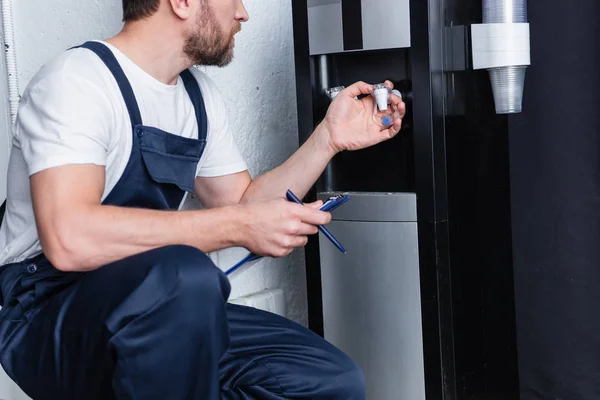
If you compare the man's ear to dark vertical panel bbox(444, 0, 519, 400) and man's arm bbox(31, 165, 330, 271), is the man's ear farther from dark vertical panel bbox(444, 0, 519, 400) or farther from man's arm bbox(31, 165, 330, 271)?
dark vertical panel bbox(444, 0, 519, 400)

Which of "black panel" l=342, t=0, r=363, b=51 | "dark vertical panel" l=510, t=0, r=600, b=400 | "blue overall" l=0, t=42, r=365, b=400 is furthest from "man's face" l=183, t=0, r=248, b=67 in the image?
"dark vertical panel" l=510, t=0, r=600, b=400

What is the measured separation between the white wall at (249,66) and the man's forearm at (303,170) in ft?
0.98

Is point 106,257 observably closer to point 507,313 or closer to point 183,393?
point 183,393

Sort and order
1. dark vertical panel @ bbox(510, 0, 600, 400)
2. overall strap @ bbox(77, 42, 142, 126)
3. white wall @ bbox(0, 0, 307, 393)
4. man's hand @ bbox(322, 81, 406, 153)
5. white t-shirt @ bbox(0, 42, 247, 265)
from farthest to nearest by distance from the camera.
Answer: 1. white wall @ bbox(0, 0, 307, 393)
2. dark vertical panel @ bbox(510, 0, 600, 400)
3. man's hand @ bbox(322, 81, 406, 153)
4. overall strap @ bbox(77, 42, 142, 126)
5. white t-shirt @ bbox(0, 42, 247, 265)

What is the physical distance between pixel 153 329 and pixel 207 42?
624mm

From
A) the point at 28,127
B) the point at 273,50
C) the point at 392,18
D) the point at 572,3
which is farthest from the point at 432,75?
the point at 28,127

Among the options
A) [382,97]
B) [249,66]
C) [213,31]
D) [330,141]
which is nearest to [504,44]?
[382,97]

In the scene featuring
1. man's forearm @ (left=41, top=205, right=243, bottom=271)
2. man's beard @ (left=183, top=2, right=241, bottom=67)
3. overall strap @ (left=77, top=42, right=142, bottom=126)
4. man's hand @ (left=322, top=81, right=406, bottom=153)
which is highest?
man's beard @ (left=183, top=2, right=241, bottom=67)

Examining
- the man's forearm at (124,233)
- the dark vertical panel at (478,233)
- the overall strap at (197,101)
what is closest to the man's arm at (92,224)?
the man's forearm at (124,233)

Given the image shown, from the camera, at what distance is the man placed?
1.30 m

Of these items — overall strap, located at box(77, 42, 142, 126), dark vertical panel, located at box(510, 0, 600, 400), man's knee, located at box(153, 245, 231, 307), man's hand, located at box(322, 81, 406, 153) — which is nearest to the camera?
man's knee, located at box(153, 245, 231, 307)

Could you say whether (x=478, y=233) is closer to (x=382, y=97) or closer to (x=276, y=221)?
(x=382, y=97)

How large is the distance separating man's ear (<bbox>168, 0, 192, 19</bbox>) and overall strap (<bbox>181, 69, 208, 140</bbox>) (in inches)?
6.9

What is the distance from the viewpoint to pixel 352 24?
1.73 m
